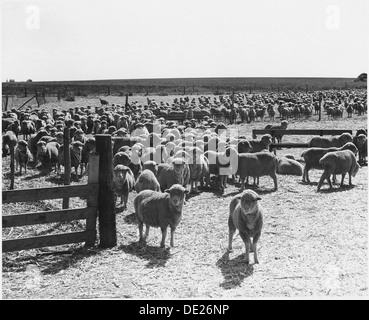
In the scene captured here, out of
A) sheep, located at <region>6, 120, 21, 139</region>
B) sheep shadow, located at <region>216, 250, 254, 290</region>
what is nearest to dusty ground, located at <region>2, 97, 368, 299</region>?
sheep shadow, located at <region>216, 250, 254, 290</region>

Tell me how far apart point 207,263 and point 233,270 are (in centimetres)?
53

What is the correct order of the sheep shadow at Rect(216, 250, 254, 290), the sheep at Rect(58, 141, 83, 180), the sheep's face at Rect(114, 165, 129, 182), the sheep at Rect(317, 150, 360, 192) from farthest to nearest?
the sheep at Rect(58, 141, 83, 180) < the sheep at Rect(317, 150, 360, 192) < the sheep's face at Rect(114, 165, 129, 182) < the sheep shadow at Rect(216, 250, 254, 290)

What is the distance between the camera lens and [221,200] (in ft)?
40.2

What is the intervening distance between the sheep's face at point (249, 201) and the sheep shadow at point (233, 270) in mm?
875

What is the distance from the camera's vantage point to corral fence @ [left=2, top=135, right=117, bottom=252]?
→ 7.60 meters

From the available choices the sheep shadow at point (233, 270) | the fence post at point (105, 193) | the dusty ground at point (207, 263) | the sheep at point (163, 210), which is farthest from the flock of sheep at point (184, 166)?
the fence post at point (105, 193)

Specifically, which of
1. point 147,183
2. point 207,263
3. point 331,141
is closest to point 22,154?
point 147,183

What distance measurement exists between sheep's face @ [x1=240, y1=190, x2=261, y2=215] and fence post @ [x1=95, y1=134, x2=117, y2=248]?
2.41m

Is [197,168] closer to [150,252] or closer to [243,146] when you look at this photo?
[243,146]

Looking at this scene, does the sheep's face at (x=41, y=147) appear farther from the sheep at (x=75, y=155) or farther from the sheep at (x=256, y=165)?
the sheep at (x=256, y=165)

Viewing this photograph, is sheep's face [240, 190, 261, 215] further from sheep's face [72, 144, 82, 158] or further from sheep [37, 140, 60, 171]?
sheep [37, 140, 60, 171]

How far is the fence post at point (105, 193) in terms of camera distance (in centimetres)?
814
